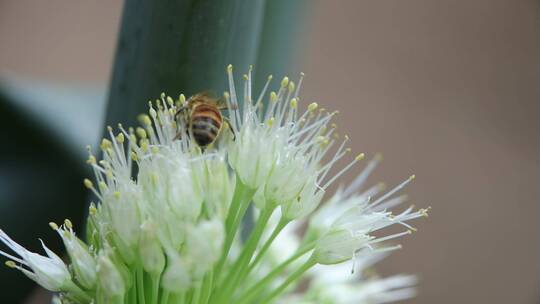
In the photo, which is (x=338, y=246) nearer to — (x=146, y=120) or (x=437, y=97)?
(x=146, y=120)

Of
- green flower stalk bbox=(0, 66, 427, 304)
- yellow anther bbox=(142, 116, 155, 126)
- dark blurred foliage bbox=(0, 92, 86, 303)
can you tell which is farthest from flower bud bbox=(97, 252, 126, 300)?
dark blurred foliage bbox=(0, 92, 86, 303)

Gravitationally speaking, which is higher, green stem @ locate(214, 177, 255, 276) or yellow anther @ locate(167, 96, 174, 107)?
yellow anther @ locate(167, 96, 174, 107)

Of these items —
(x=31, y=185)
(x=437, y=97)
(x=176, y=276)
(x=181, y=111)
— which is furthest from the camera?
(x=437, y=97)

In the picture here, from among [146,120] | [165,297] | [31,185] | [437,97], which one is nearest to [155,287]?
[165,297]

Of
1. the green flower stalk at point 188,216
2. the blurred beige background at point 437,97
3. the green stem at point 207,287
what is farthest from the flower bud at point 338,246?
the blurred beige background at point 437,97

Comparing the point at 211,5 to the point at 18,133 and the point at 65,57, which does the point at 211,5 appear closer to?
the point at 18,133

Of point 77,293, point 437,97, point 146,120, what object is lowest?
point 77,293

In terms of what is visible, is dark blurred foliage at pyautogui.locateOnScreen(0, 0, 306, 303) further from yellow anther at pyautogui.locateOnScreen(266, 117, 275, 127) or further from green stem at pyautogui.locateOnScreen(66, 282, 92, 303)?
green stem at pyautogui.locateOnScreen(66, 282, 92, 303)

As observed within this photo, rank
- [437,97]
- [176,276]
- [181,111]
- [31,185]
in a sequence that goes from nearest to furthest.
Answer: [176,276]
[181,111]
[31,185]
[437,97]
